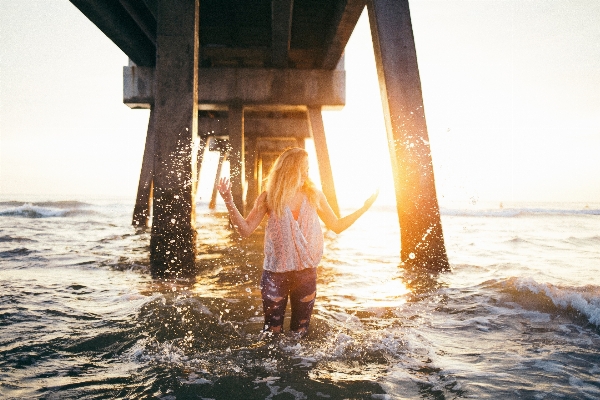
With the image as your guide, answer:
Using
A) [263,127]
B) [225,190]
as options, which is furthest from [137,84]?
[225,190]

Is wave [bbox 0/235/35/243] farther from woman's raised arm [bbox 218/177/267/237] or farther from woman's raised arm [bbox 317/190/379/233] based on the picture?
woman's raised arm [bbox 317/190/379/233]

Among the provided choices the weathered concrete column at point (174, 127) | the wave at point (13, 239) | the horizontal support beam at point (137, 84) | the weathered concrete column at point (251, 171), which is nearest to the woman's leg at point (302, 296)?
the weathered concrete column at point (174, 127)

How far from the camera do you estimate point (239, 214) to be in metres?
2.65

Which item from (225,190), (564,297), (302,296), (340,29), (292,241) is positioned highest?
(340,29)

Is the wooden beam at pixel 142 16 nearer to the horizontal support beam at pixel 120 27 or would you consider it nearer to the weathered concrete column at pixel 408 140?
the horizontal support beam at pixel 120 27

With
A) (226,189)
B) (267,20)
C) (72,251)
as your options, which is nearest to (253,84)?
(267,20)

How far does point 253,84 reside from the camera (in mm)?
10250

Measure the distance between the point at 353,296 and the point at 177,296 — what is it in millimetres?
1825

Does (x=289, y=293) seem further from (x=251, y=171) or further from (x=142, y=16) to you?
(x=251, y=171)

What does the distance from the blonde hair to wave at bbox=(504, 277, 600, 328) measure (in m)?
2.78

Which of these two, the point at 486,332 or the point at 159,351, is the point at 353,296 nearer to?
the point at 486,332

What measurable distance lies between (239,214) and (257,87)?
26.9ft

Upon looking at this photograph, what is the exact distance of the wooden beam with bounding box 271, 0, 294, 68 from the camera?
6816mm

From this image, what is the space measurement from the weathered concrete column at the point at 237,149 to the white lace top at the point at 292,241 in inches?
346
